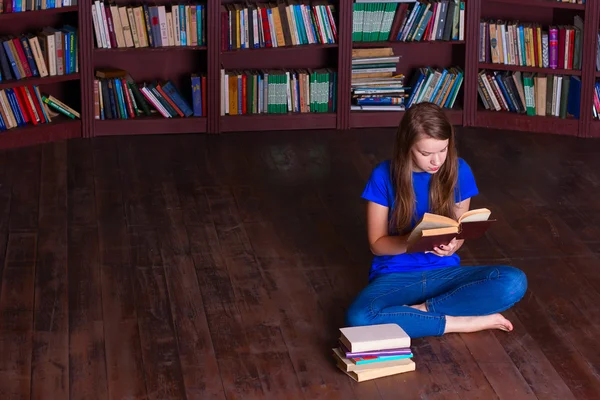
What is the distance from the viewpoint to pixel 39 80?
584cm

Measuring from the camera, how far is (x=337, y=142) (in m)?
6.12

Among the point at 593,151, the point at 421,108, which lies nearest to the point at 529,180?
the point at 593,151

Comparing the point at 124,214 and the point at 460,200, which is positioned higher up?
the point at 460,200

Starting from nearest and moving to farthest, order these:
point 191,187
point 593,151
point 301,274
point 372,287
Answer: point 372,287 → point 301,274 → point 191,187 → point 593,151

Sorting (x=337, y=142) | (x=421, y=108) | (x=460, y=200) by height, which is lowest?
(x=337, y=142)

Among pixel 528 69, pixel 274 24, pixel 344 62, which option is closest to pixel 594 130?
pixel 528 69

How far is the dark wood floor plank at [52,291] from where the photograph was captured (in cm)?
338

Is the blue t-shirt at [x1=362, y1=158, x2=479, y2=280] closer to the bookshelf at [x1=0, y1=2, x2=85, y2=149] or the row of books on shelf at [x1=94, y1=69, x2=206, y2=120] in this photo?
the row of books on shelf at [x1=94, y1=69, x2=206, y2=120]

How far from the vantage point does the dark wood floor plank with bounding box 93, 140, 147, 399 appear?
3373 mm

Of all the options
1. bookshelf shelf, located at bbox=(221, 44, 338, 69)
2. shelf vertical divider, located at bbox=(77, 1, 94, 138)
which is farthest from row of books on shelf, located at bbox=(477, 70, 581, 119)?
shelf vertical divider, located at bbox=(77, 1, 94, 138)

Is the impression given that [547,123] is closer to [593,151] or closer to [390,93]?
[593,151]

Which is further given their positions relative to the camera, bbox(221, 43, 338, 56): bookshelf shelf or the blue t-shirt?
bbox(221, 43, 338, 56): bookshelf shelf

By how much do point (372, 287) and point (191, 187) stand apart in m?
1.82

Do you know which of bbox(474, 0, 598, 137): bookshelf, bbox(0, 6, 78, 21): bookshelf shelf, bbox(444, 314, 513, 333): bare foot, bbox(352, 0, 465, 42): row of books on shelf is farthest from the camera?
bbox(352, 0, 465, 42): row of books on shelf
